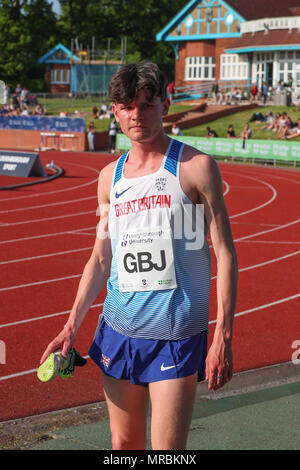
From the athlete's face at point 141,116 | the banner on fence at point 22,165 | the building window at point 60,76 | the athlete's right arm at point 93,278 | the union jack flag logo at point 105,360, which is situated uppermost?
the building window at point 60,76

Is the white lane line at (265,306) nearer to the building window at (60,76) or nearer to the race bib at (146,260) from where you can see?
the race bib at (146,260)

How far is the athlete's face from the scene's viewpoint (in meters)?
3.31

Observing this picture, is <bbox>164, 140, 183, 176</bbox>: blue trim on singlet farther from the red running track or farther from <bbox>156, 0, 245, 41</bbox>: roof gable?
<bbox>156, 0, 245, 41</bbox>: roof gable

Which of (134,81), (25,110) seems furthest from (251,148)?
(134,81)

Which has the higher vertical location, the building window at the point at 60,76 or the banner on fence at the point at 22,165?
the building window at the point at 60,76

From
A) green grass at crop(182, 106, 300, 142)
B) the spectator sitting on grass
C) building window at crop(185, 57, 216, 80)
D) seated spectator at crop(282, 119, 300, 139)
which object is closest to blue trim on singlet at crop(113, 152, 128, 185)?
seated spectator at crop(282, 119, 300, 139)

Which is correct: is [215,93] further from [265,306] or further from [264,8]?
[265,306]

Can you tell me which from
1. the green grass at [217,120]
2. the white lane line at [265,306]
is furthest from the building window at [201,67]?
the white lane line at [265,306]

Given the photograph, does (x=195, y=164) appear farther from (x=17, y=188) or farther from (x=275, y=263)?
(x=17, y=188)

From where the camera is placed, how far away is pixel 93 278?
367 cm

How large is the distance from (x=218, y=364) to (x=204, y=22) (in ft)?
192

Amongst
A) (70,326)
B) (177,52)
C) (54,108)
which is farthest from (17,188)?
(177,52)

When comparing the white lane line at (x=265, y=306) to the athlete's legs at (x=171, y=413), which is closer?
the athlete's legs at (x=171, y=413)

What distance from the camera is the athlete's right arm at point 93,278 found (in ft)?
11.6
